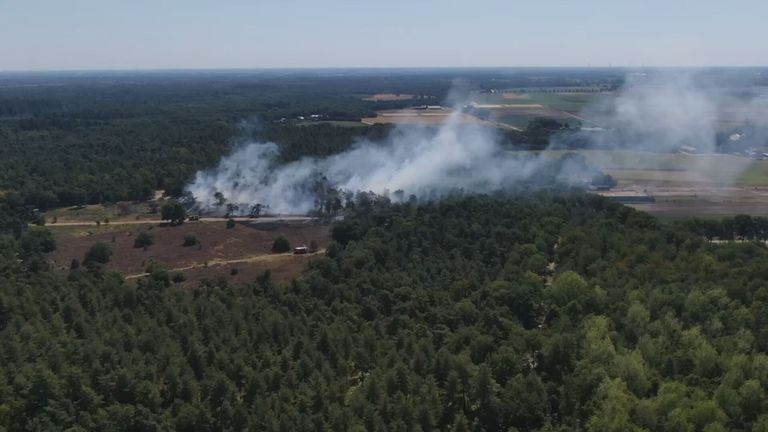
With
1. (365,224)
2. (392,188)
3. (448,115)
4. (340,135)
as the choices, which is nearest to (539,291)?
(365,224)

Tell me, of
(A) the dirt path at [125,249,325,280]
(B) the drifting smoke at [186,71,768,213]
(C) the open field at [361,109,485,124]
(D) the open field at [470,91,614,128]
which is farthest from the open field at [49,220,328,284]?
(C) the open field at [361,109,485,124]

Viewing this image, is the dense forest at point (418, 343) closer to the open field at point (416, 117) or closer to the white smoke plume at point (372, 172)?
the white smoke plume at point (372, 172)

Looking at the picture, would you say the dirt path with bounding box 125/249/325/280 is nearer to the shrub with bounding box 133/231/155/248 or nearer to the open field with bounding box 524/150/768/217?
the shrub with bounding box 133/231/155/248

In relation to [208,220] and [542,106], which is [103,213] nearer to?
[208,220]

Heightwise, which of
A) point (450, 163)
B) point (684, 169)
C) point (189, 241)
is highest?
point (684, 169)

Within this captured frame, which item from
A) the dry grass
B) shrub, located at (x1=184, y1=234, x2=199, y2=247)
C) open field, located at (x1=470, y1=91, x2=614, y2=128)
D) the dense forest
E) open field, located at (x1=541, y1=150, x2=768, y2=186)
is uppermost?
open field, located at (x1=470, y1=91, x2=614, y2=128)

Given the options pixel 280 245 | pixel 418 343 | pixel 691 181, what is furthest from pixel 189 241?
pixel 691 181
